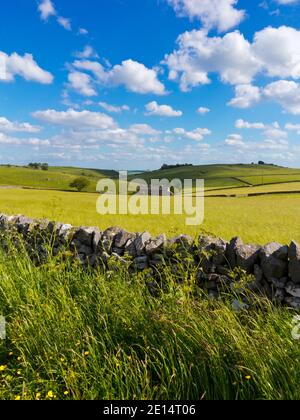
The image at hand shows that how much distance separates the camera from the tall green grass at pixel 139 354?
349 centimetres

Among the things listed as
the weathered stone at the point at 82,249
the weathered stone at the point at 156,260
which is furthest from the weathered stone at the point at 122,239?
the weathered stone at the point at 156,260

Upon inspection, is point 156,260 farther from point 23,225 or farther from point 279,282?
point 23,225

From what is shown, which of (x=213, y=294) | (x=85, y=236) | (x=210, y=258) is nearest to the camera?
(x=213, y=294)

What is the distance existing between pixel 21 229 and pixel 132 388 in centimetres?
660

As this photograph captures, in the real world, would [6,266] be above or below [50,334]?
above

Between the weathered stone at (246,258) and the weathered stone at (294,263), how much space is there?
0.62 meters

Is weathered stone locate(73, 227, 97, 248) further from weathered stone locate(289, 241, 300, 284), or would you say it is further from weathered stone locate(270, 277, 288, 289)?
weathered stone locate(289, 241, 300, 284)

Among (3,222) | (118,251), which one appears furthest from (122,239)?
(3,222)

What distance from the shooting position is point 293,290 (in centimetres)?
554

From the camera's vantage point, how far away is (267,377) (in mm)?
3367

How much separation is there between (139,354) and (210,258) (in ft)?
9.04

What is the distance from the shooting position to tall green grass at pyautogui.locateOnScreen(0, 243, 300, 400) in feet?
11.5
